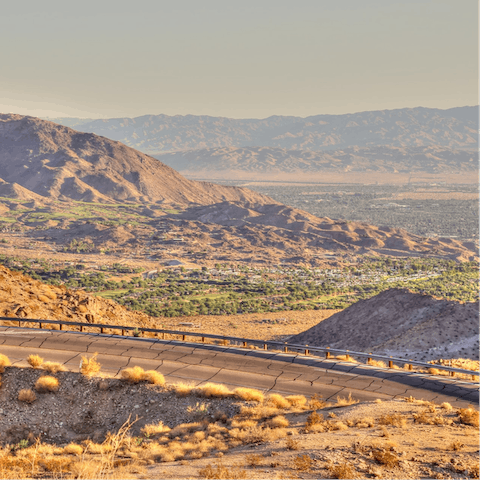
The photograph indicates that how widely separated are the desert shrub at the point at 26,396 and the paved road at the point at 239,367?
2.20 m

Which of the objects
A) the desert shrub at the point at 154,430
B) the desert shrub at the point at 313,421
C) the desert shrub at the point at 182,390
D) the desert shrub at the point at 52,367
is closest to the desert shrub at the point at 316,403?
the desert shrub at the point at 313,421

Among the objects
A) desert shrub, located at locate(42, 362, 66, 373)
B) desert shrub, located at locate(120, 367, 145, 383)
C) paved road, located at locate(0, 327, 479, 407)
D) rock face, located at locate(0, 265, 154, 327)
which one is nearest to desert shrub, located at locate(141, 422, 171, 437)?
desert shrub, located at locate(120, 367, 145, 383)

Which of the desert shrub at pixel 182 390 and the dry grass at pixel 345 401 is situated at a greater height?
the desert shrub at pixel 182 390

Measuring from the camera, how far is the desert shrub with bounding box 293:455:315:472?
12367mm

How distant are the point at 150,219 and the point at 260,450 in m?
150

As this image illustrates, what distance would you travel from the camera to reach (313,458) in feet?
42.4

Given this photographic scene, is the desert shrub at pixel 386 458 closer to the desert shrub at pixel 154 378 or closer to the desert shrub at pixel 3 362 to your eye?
the desert shrub at pixel 154 378

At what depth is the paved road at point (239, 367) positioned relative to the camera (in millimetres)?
20578

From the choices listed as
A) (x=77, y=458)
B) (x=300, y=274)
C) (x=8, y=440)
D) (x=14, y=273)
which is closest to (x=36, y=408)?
(x=8, y=440)

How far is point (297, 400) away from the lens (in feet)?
61.2

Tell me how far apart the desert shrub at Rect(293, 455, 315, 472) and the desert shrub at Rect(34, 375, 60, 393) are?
1078 cm

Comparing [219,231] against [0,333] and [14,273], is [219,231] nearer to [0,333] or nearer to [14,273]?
[14,273]

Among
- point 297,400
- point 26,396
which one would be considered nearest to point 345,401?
point 297,400

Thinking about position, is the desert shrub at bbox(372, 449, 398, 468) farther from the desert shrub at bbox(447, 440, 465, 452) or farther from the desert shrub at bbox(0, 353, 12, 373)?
the desert shrub at bbox(0, 353, 12, 373)
